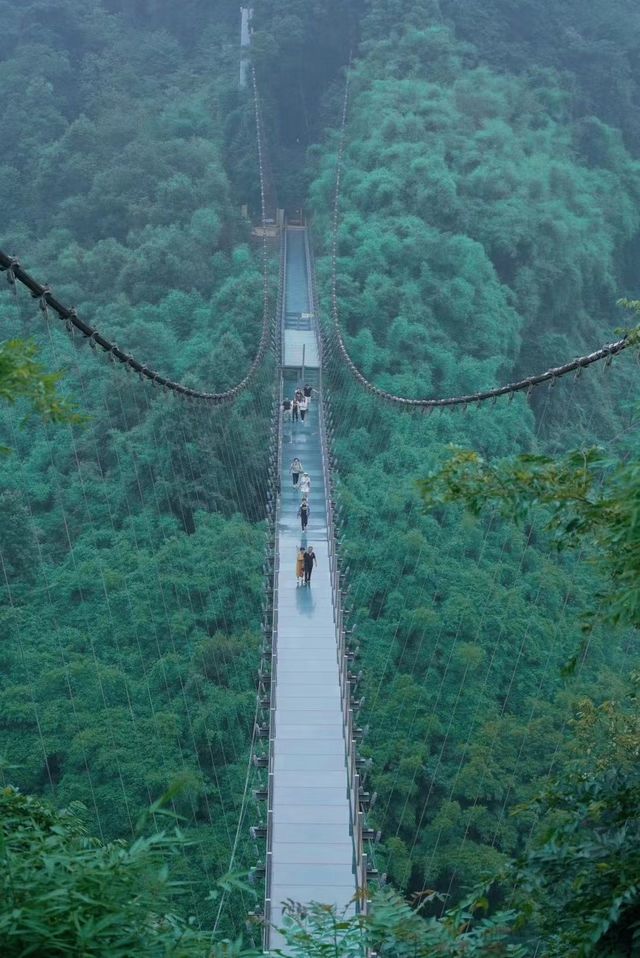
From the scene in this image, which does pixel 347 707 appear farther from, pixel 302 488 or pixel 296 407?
pixel 296 407

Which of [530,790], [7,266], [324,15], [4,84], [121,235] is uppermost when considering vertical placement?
[324,15]

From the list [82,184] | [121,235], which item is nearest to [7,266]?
[121,235]

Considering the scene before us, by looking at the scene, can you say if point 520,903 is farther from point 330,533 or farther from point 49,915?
point 330,533

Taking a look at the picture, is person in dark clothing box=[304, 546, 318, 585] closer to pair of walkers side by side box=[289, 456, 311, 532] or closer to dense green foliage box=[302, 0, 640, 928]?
pair of walkers side by side box=[289, 456, 311, 532]

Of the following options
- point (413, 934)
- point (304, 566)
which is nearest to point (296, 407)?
point (304, 566)

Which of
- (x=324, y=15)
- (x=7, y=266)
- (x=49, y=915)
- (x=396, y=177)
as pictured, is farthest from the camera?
(x=324, y=15)

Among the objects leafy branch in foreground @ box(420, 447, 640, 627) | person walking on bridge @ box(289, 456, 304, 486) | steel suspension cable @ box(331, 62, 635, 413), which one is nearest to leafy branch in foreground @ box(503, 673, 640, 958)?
leafy branch in foreground @ box(420, 447, 640, 627)

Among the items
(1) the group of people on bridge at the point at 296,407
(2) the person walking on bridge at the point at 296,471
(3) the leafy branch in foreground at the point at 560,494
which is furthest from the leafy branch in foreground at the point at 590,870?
(1) the group of people on bridge at the point at 296,407
